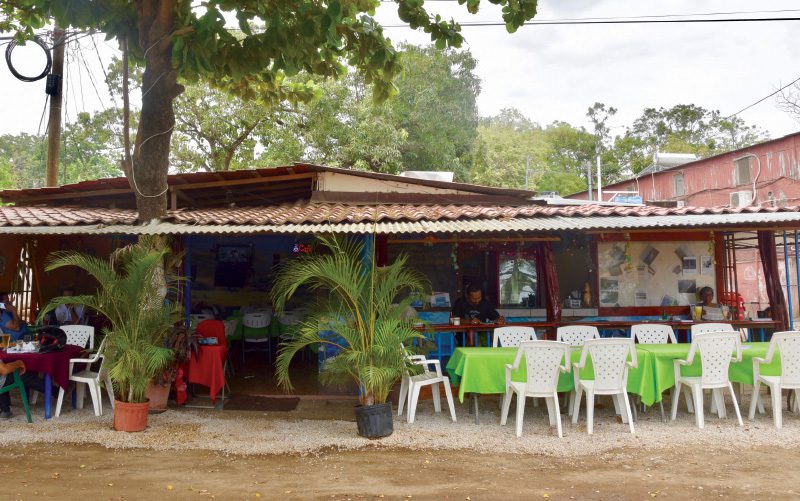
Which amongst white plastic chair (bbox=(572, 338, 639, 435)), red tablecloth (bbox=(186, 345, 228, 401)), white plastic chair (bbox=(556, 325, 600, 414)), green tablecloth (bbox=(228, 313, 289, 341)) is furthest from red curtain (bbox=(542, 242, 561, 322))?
green tablecloth (bbox=(228, 313, 289, 341))

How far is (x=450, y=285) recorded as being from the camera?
9156 millimetres

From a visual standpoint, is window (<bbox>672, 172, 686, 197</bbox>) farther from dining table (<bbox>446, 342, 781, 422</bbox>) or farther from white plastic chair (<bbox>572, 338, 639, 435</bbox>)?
white plastic chair (<bbox>572, 338, 639, 435</bbox>)

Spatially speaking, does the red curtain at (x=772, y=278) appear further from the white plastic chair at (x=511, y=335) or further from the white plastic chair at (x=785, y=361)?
the white plastic chair at (x=511, y=335)

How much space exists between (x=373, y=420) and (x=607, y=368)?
245 cm

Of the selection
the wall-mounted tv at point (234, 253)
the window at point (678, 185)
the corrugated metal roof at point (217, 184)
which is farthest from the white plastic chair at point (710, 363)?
the window at point (678, 185)

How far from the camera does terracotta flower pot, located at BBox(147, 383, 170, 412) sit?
22.0 ft

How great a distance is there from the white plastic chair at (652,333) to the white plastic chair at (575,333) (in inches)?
22.8

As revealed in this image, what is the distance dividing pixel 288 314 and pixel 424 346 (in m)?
4.15

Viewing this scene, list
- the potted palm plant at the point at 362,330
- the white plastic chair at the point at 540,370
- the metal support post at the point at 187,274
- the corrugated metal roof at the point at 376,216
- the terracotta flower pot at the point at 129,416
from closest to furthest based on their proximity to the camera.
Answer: the potted palm plant at the point at 362,330 < the white plastic chair at the point at 540,370 < the terracotta flower pot at the point at 129,416 < the corrugated metal roof at the point at 376,216 < the metal support post at the point at 187,274

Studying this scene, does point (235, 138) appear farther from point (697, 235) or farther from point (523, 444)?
point (523, 444)

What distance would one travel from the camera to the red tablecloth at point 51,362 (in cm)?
614

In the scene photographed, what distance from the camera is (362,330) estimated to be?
570cm

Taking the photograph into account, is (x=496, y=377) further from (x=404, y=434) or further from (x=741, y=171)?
(x=741, y=171)

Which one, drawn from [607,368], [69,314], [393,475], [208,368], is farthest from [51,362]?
[607,368]
